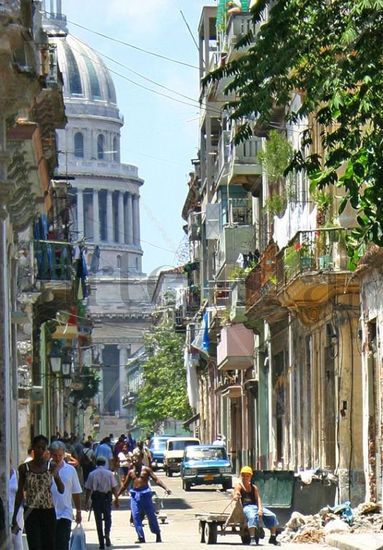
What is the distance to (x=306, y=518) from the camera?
98.8 ft

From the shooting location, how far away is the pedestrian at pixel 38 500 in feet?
66.4

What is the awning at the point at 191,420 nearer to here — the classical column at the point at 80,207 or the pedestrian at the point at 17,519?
the pedestrian at the point at 17,519

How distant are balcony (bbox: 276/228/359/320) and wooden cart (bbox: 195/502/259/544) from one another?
264 inches

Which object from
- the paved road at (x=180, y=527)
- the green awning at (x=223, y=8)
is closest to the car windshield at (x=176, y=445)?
the paved road at (x=180, y=527)

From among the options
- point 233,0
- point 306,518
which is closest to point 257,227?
point 233,0

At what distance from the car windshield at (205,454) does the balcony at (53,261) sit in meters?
9.33

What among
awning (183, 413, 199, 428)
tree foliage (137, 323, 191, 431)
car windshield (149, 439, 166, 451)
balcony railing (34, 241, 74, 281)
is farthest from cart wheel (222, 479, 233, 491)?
tree foliage (137, 323, 191, 431)

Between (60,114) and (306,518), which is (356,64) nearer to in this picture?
(306,518)

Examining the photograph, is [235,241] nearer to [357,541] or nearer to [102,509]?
[102,509]

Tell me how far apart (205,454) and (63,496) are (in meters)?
33.0

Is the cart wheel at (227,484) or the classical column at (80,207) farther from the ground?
the classical column at (80,207)

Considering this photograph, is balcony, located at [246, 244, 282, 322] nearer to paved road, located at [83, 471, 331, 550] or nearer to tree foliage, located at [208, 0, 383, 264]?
paved road, located at [83, 471, 331, 550]

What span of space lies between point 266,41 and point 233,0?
3560 centimetres

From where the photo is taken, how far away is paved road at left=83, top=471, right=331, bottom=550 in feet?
91.6
